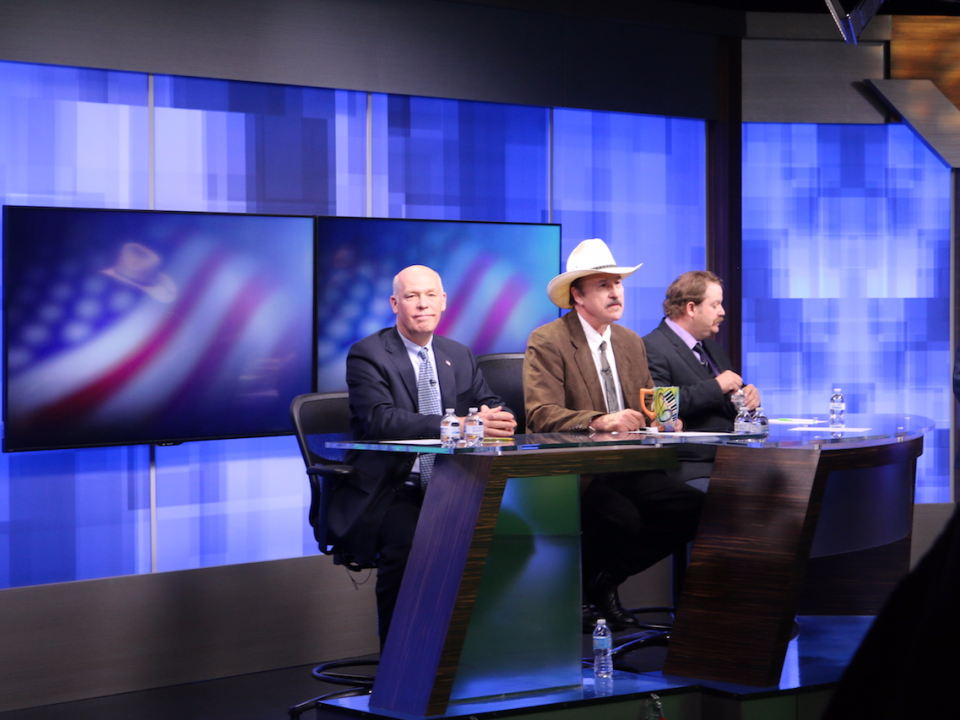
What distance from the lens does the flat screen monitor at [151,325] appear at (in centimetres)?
392

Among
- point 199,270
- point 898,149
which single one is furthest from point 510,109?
point 898,149

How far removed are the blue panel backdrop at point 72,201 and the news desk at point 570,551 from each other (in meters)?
1.63

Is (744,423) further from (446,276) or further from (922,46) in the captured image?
(922,46)

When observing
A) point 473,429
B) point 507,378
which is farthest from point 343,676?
point 473,429

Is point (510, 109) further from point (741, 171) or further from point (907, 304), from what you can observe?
point (907, 304)

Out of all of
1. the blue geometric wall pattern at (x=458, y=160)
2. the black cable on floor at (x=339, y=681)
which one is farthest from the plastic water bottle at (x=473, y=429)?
the blue geometric wall pattern at (x=458, y=160)

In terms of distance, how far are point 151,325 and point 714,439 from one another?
2.30m

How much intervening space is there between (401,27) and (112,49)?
1.33 metres

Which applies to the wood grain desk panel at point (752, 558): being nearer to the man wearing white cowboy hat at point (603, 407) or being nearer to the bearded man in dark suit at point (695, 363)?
the man wearing white cowboy hat at point (603, 407)

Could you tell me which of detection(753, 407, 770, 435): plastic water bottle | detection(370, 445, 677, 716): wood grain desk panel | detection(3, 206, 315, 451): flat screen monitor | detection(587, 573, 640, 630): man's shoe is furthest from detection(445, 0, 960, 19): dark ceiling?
detection(370, 445, 677, 716): wood grain desk panel

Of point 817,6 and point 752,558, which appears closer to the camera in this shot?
point 752,558

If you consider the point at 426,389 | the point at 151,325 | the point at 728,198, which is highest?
the point at 728,198

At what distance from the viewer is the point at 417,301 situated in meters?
3.73

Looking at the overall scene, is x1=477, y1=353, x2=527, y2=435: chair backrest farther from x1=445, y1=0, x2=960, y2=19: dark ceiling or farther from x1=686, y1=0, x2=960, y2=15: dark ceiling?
x1=686, y1=0, x2=960, y2=15: dark ceiling
